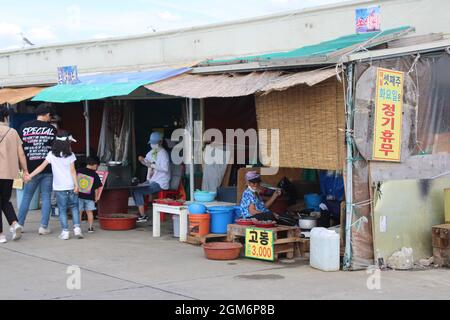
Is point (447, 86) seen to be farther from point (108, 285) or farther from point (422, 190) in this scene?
point (108, 285)

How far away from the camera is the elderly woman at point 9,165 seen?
30.6 ft

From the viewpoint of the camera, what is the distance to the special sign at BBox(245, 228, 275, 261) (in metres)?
8.17

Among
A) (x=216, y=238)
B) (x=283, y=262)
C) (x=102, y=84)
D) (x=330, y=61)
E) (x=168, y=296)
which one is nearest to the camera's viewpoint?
(x=168, y=296)

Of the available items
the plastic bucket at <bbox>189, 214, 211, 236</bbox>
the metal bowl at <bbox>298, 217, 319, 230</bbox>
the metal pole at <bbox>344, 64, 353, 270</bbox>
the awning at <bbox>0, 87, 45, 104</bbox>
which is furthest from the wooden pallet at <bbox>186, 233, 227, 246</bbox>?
the awning at <bbox>0, 87, 45, 104</bbox>

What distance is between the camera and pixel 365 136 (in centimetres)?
776

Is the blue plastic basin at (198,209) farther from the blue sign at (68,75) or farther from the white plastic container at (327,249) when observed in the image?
the blue sign at (68,75)

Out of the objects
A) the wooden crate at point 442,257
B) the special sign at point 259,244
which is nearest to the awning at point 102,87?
the special sign at point 259,244

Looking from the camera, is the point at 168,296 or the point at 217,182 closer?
the point at 168,296

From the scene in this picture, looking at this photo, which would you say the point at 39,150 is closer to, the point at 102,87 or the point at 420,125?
the point at 102,87

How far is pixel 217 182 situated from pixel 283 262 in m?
3.39

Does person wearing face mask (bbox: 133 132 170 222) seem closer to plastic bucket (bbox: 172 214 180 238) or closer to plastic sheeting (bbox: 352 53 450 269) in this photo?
plastic bucket (bbox: 172 214 180 238)

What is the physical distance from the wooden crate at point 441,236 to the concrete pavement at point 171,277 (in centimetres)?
32

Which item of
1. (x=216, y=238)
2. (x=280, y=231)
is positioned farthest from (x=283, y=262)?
(x=216, y=238)

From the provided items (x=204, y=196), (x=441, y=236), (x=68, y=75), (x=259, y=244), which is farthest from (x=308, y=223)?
(x=68, y=75)
